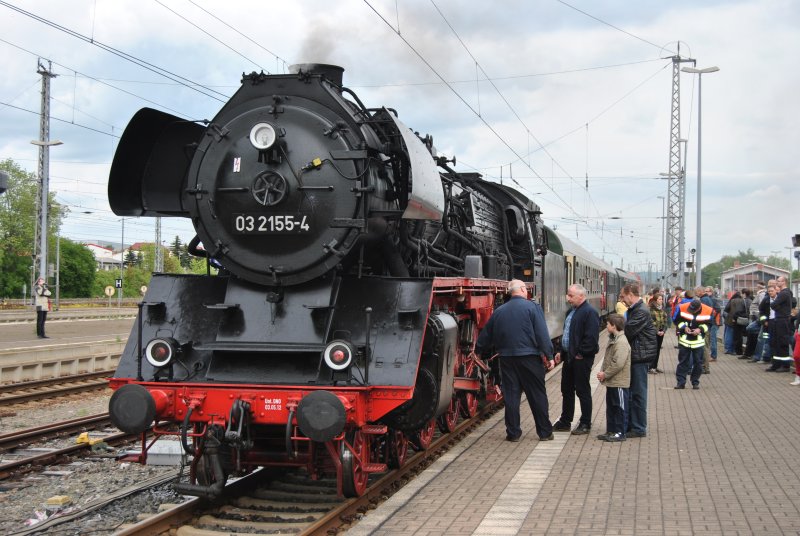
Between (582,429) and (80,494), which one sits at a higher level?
(582,429)

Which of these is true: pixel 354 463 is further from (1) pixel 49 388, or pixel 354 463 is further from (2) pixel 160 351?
(1) pixel 49 388

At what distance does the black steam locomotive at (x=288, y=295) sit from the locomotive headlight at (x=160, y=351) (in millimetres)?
12

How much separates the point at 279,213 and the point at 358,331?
3.96 feet

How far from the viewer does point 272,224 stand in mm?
6844

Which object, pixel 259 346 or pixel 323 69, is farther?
pixel 323 69

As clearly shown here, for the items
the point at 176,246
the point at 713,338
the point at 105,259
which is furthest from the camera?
the point at 105,259

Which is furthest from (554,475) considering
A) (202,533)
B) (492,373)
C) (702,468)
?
(492,373)

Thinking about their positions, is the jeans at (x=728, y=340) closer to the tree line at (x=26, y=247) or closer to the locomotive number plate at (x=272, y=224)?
the locomotive number plate at (x=272, y=224)

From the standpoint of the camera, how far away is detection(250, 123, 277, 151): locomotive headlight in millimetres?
6703

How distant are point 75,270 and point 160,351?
74.6m

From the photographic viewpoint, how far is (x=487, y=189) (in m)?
13.8

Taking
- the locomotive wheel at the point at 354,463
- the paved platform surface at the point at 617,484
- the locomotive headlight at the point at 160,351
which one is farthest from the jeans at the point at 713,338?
the locomotive headlight at the point at 160,351

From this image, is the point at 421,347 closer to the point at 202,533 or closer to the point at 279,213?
the point at 279,213

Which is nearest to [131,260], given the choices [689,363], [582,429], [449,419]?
[689,363]
